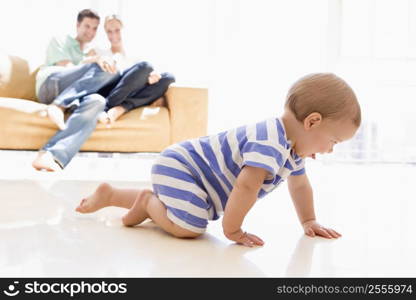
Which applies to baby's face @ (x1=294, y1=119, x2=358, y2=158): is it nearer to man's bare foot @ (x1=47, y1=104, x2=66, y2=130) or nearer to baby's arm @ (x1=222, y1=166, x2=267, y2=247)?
baby's arm @ (x1=222, y1=166, x2=267, y2=247)

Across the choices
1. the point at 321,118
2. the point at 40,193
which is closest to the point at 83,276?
the point at 321,118

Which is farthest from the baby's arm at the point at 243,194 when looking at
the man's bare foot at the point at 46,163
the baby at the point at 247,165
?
the man's bare foot at the point at 46,163

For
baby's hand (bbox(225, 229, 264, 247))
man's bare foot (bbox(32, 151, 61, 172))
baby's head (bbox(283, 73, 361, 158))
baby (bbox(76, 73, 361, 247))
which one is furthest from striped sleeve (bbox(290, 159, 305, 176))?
man's bare foot (bbox(32, 151, 61, 172))

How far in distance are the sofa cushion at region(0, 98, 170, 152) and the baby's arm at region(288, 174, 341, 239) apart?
64.8 inches

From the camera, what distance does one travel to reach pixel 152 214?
1249 millimetres

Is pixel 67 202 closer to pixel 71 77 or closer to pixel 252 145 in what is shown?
pixel 252 145

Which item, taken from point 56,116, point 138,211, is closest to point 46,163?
point 56,116

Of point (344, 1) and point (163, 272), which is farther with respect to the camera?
point (344, 1)

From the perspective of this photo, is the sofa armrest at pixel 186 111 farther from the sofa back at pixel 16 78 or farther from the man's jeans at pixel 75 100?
the sofa back at pixel 16 78

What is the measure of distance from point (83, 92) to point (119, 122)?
0.26 metres

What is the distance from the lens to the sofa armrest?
9.64 feet

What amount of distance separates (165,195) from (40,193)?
2.64 ft

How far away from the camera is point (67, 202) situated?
5.45 feet

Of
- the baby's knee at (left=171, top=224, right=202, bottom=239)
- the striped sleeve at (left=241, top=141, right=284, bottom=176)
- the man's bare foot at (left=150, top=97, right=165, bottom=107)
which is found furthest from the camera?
the man's bare foot at (left=150, top=97, right=165, bottom=107)
